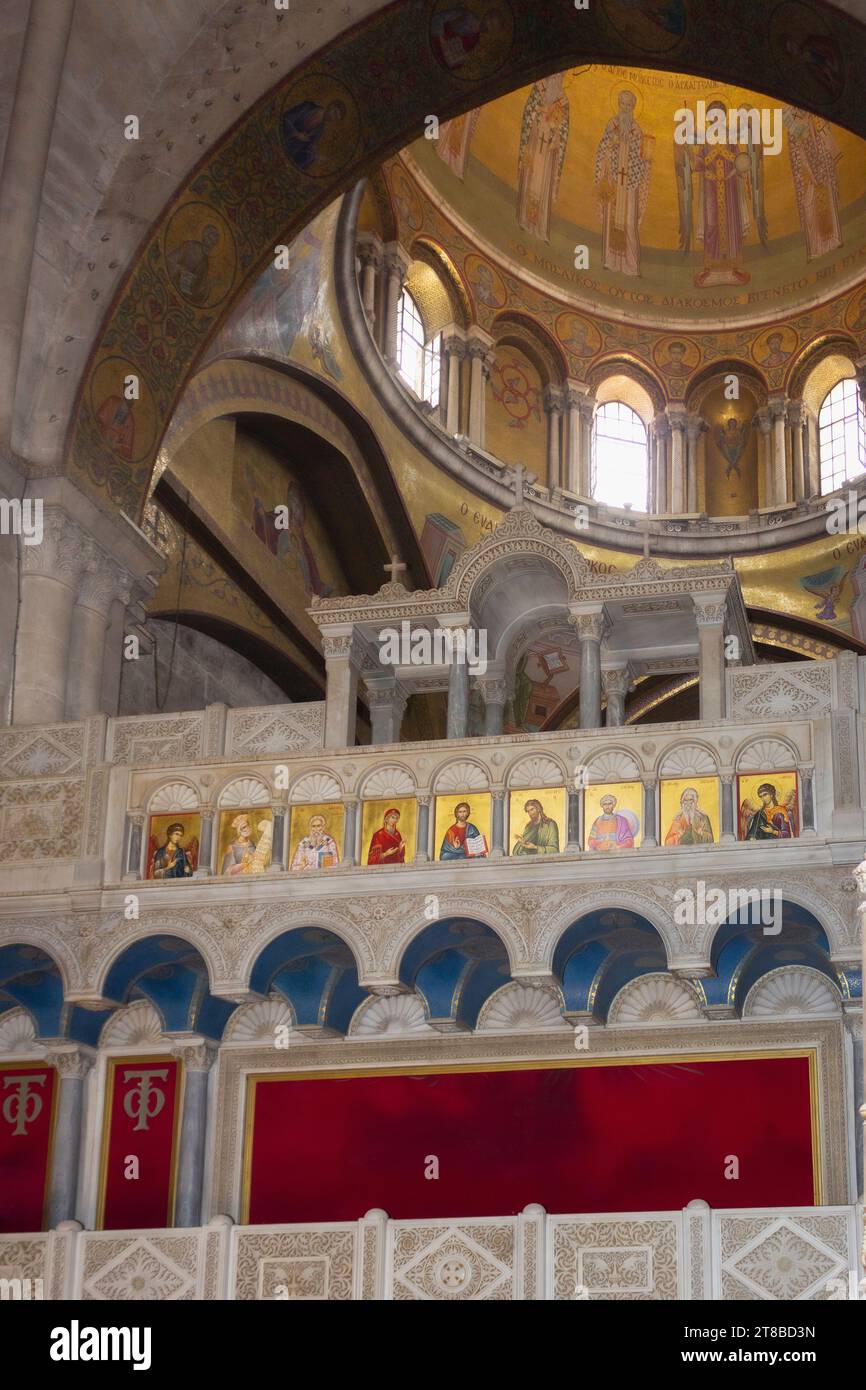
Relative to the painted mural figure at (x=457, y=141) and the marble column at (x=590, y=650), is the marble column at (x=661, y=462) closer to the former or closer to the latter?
the painted mural figure at (x=457, y=141)

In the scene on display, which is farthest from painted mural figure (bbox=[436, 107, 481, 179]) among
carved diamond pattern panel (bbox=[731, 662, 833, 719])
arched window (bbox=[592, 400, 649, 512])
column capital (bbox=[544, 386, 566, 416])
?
carved diamond pattern panel (bbox=[731, 662, 833, 719])

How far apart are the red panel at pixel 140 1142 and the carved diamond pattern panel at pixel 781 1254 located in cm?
484

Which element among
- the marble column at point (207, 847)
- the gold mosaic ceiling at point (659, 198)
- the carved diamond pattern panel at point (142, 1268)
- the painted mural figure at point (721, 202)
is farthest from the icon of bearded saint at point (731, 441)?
the carved diamond pattern panel at point (142, 1268)

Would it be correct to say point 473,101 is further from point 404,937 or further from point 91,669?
point 404,937

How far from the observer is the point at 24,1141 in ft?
60.7

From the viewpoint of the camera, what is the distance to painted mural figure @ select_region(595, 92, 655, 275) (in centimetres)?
3312

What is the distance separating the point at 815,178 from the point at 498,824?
18204 millimetres

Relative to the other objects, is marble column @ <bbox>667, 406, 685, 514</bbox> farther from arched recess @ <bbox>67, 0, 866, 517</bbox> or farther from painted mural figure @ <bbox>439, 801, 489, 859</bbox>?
painted mural figure @ <bbox>439, 801, 489, 859</bbox>

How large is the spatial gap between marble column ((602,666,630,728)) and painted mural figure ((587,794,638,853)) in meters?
2.90

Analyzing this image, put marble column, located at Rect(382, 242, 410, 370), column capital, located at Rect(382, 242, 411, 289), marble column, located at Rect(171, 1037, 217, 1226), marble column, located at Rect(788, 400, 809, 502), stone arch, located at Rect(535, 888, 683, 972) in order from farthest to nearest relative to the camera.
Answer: marble column, located at Rect(788, 400, 809, 502) < column capital, located at Rect(382, 242, 411, 289) < marble column, located at Rect(382, 242, 410, 370) < marble column, located at Rect(171, 1037, 217, 1226) < stone arch, located at Rect(535, 888, 683, 972)

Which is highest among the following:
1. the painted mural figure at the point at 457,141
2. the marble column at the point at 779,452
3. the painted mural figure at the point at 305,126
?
the painted mural figure at the point at 457,141

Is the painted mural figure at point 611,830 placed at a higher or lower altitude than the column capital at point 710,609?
lower

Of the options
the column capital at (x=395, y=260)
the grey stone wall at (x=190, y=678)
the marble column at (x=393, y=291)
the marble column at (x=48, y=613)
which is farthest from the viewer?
the column capital at (x=395, y=260)

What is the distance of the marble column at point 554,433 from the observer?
1267 inches
